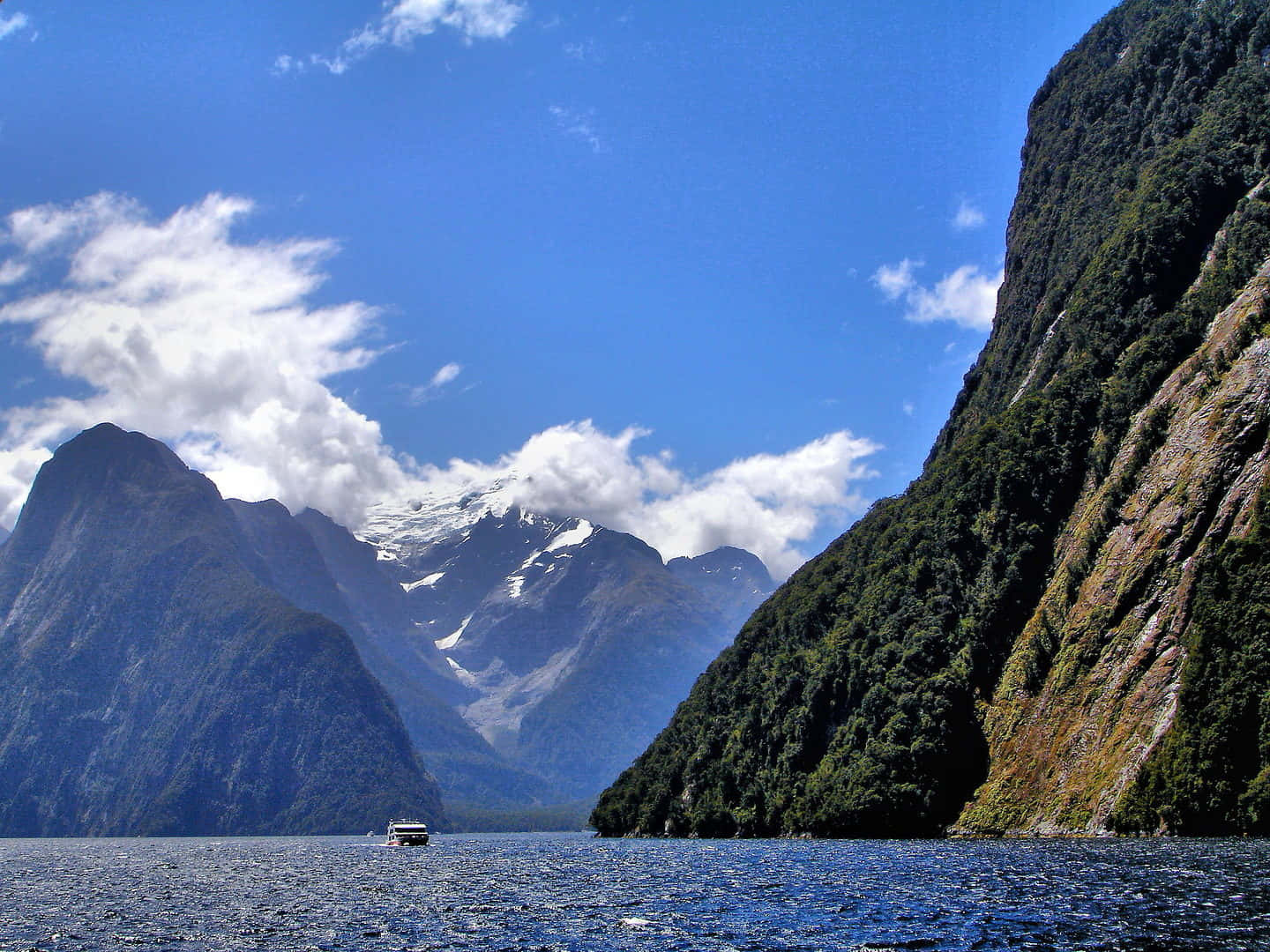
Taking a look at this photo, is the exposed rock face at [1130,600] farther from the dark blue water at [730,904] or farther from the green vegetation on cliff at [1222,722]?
the dark blue water at [730,904]

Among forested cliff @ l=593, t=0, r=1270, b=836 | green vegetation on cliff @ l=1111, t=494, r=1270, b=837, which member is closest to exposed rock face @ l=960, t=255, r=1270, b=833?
forested cliff @ l=593, t=0, r=1270, b=836

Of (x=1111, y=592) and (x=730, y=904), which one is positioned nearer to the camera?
(x=730, y=904)

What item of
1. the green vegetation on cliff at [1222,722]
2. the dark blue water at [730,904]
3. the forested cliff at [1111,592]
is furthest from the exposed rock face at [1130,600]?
the dark blue water at [730,904]

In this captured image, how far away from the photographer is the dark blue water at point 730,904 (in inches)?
2308

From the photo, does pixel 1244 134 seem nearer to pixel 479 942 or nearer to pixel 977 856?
pixel 977 856

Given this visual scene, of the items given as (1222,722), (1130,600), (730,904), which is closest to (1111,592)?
(1130,600)

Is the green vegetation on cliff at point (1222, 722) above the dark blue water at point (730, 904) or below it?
above

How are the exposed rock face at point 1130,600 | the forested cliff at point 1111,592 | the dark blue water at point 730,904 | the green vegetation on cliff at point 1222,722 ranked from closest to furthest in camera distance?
1. the dark blue water at point 730,904
2. the green vegetation on cliff at point 1222,722
3. the forested cliff at point 1111,592
4. the exposed rock face at point 1130,600

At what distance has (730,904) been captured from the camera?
77.5 metres

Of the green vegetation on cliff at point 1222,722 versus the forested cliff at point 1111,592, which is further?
the forested cliff at point 1111,592

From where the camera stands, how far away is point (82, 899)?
325 feet

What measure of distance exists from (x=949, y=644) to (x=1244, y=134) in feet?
313

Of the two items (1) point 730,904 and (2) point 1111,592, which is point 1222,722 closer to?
(2) point 1111,592

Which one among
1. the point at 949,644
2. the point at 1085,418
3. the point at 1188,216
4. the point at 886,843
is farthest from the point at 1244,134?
the point at 886,843
